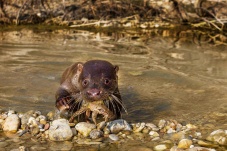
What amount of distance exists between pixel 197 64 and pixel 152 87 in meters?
1.63

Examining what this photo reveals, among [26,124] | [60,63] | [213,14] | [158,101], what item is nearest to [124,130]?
[26,124]

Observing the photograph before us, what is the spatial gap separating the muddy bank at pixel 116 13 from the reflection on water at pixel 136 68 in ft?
4.00

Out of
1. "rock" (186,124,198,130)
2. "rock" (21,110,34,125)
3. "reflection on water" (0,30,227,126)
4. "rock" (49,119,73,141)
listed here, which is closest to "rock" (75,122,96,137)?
"rock" (49,119,73,141)

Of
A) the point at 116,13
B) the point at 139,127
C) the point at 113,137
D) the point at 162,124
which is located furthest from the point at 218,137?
the point at 116,13

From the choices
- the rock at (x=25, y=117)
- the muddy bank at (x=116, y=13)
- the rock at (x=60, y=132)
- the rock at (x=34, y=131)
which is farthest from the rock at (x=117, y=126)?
the muddy bank at (x=116, y=13)

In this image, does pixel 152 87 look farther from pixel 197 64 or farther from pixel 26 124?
pixel 26 124

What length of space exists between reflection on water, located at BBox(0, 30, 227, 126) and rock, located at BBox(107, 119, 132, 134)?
0.49m

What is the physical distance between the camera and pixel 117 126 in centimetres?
412

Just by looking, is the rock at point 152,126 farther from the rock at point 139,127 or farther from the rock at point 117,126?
the rock at point 117,126

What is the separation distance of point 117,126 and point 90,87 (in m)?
0.42

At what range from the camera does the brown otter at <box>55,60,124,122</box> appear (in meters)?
4.00

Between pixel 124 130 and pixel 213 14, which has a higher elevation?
pixel 213 14

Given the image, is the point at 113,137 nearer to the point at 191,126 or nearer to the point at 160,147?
the point at 160,147

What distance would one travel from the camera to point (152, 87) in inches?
233
